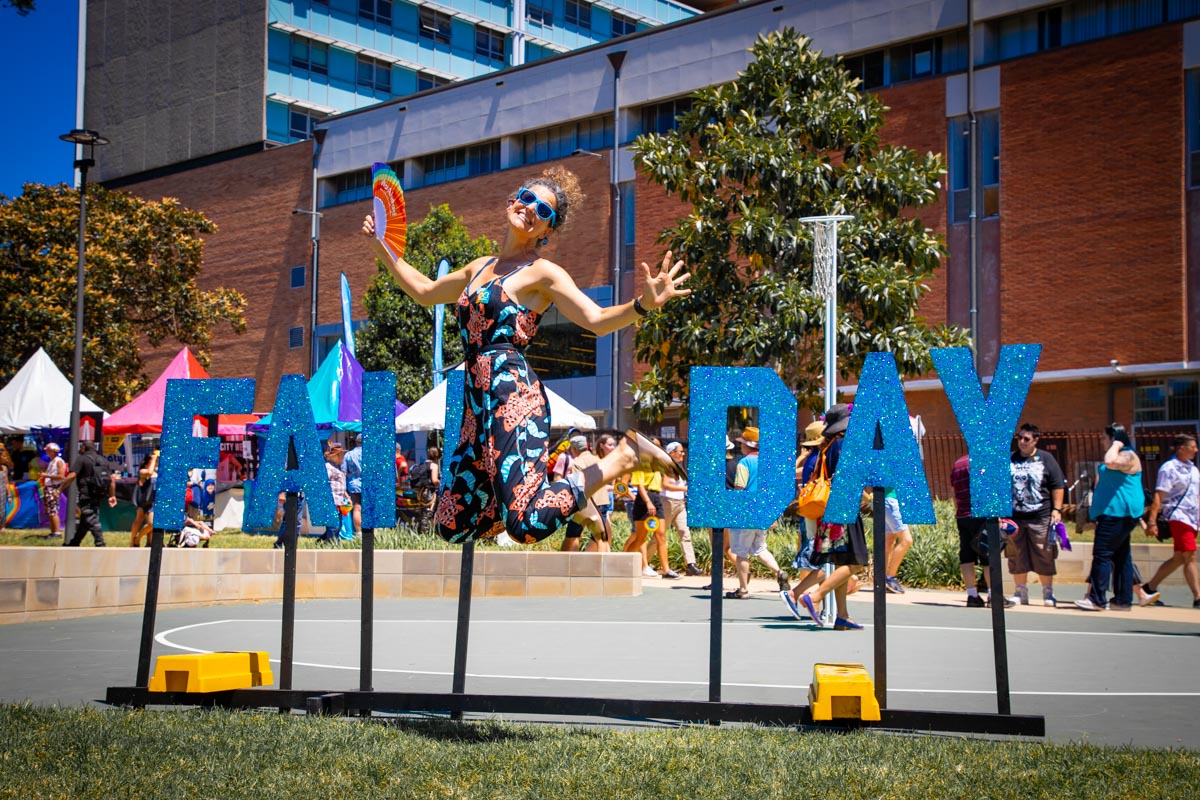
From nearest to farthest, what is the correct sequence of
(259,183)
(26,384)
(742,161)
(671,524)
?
1. (671,524)
2. (742,161)
3. (26,384)
4. (259,183)

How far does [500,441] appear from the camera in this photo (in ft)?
19.4

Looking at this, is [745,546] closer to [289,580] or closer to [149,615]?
[289,580]

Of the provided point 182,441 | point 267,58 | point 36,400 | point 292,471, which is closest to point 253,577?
point 182,441

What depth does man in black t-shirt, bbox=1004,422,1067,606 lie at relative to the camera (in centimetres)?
1395

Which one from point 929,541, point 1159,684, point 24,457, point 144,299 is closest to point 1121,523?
point 929,541

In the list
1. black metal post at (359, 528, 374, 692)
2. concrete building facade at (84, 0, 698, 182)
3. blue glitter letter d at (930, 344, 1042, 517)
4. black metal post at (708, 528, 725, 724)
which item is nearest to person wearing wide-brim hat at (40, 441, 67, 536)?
black metal post at (359, 528, 374, 692)

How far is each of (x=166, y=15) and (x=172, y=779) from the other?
212 feet

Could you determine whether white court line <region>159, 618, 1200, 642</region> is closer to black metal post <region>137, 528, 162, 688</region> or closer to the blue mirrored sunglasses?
black metal post <region>137, 528, 162, 688</region>

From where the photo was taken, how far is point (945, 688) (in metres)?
7.96

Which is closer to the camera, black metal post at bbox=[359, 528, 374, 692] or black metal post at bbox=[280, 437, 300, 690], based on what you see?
black metal post at bbox=[359, 528, 374, 692]

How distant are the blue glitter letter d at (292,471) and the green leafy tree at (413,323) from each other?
33547mm

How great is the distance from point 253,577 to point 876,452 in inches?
385

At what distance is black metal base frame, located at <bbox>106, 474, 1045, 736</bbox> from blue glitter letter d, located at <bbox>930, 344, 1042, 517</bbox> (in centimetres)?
19

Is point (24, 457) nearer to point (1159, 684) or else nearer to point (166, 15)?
point (1159, 684)
